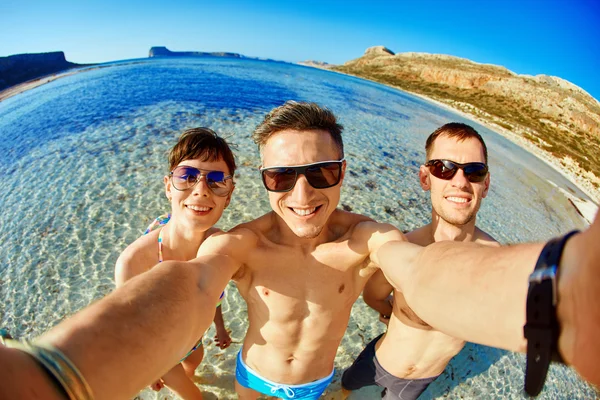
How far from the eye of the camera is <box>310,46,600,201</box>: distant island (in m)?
20.7

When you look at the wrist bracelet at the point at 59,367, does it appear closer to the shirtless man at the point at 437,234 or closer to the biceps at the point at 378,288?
the shirtless man at the point at 437,234

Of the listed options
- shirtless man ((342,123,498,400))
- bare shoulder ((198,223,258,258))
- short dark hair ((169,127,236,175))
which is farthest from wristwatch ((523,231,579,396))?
short dark hair ((169,127,236,175))

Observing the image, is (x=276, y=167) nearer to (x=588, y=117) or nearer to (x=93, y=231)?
(x=93, y=231)

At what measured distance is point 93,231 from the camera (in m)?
5.37

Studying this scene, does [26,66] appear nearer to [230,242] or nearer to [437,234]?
[230,242]

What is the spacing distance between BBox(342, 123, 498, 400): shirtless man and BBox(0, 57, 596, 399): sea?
107 cm

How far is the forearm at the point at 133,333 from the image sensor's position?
2.27 feet

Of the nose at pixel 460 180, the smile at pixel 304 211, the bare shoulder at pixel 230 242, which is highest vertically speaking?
the nose at pixel 460 180

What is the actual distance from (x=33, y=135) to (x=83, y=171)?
21.4 feet

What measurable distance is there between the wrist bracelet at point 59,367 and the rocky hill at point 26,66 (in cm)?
5906

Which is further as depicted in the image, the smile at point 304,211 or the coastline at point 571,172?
the coastline at point 571,172

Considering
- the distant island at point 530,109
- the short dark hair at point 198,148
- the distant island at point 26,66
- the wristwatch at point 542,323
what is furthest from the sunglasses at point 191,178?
the distant island at point 26,66

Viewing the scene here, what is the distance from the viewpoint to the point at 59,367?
23.9 inches

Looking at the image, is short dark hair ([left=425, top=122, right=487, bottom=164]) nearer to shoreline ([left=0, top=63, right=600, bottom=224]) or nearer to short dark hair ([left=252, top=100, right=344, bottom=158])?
short dark hair ([left=252, top=100, right=344, bottom=158])
